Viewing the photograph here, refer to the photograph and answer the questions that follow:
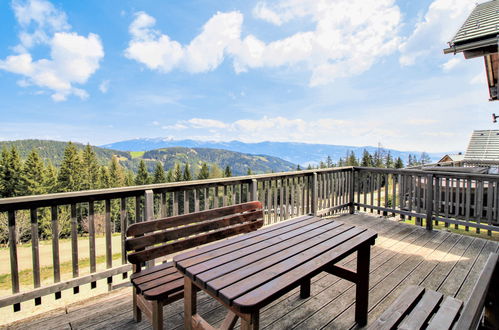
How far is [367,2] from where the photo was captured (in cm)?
656

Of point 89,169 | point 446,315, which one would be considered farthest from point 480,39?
point 89,169

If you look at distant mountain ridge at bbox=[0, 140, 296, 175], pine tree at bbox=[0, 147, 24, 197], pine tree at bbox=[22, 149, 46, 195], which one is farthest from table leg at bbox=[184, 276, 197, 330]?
distant mountain ridge at bbox=[0, 140, 296, 175]

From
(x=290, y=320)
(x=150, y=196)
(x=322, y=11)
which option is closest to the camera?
(x=290, y=320)

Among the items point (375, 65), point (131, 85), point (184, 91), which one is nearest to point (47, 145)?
point (131, 85)

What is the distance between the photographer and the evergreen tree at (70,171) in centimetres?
4341

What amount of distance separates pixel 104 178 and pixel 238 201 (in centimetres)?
5324

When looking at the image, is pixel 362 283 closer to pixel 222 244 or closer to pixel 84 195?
pixel 222 244

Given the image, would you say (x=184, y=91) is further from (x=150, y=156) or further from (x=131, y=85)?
(x=150, y=156)

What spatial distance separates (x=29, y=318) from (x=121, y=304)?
2.40 ft

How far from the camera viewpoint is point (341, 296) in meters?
2.40

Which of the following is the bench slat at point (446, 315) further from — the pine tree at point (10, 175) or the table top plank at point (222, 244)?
the pine tree at point (10, 175)

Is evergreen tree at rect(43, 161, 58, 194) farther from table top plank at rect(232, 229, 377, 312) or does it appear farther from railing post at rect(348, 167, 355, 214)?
table top plank at rect(232, 229, 377, 312)

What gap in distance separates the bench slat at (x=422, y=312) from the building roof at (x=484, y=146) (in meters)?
20.9

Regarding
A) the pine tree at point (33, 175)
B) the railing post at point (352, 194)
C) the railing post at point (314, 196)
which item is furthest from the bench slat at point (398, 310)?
the pine tree at point (33, 175)
